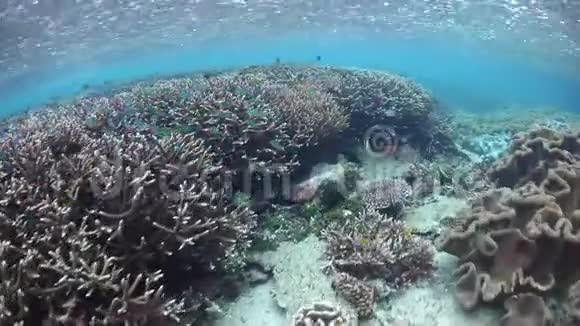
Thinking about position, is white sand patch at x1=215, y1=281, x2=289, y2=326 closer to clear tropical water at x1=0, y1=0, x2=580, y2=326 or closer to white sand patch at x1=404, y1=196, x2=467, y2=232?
clear tropical water at x1=0, y1=0, x2=580, y2=326

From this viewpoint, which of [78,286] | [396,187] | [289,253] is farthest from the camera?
[396,187]

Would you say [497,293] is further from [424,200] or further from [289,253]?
[424,200]

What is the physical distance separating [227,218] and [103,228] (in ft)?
5.07

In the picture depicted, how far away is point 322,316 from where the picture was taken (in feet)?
15.0

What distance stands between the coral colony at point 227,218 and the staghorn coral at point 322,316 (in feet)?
0.08

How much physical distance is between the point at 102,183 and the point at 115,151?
67cm

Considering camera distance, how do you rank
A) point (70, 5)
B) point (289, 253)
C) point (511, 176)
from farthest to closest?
point (70, 5)
point (511, 176)
point (289, 253)

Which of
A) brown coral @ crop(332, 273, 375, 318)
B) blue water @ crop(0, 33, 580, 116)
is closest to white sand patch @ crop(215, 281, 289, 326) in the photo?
brown coral @ crop(332, 273, 375, 318)

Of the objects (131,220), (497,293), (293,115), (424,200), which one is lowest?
(424,200)

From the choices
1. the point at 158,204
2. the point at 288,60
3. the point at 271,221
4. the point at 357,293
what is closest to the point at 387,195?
the point at 271,221

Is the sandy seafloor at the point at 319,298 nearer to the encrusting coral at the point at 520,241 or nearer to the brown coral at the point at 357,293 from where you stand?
the brown coral at the point at 357,293

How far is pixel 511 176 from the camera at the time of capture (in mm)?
7098

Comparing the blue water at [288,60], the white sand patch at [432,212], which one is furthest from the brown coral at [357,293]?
the blue water at [288,60]

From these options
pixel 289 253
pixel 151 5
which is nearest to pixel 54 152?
pixel 289 253
